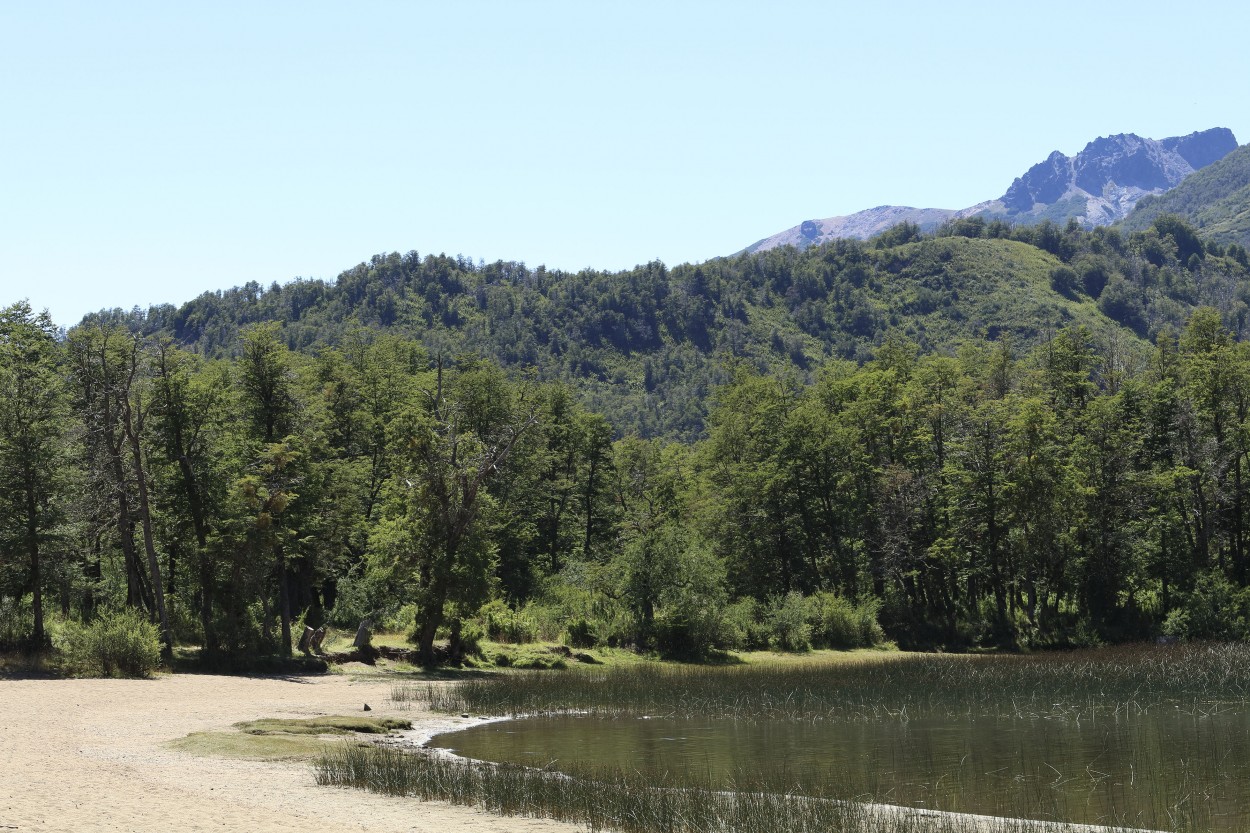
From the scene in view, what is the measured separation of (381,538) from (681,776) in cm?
2382

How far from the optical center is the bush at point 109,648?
33.2 m

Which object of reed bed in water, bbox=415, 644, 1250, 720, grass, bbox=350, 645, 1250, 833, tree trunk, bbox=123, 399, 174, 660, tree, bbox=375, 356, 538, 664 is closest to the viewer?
grass, bbox=350, 645, 1250, 833

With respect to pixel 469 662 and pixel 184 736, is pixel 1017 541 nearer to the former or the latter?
pixel 469 662

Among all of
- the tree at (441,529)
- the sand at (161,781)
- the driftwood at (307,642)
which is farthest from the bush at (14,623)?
the tree at (441,529)

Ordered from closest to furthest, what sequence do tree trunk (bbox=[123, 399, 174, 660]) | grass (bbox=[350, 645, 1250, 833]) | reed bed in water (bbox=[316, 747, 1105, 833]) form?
reed bed in water (bbox=[316, 747, 1105, 833]) → grass (bbox=[350, 645, 1250, 833]) → tree trunk (bbox=[123, 399, 174, 660])

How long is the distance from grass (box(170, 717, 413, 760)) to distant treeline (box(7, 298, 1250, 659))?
44.6 ft

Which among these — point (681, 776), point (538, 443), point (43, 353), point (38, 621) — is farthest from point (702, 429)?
point (681, 776)

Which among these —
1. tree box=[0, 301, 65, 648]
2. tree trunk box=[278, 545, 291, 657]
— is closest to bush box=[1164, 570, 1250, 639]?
tree trunk box=[278, 545, 291, 657]

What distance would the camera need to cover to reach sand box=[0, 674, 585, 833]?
15.1m

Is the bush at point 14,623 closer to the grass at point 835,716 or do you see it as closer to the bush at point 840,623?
the grass at point 835,716

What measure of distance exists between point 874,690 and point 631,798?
60.0 feet

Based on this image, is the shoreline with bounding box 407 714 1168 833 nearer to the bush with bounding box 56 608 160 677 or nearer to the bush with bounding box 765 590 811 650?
the bush with bounding box 56 608 160 677

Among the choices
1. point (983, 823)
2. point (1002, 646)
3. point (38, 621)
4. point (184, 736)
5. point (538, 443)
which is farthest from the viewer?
point (538, 443)

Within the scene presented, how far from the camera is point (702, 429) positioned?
193125 millimetres
